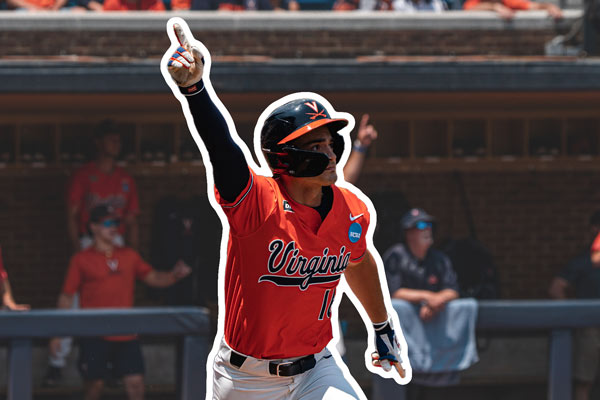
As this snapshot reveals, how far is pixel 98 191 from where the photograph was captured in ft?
27.4

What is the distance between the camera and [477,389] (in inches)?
261

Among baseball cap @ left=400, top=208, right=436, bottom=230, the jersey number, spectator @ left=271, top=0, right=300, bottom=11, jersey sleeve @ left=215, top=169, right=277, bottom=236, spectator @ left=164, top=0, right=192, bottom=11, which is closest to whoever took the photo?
jersey sleeve @ left=215, top=169, right=277, bottom=236

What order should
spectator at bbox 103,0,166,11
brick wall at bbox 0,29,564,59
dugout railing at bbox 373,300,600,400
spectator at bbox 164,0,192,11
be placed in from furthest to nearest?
spectator at bbox 164,0,192,11, spectator at bbox 103,0,166,11, brick wall at bbox 0,29,564,59, dugout railing at bbox 373,300,600,400

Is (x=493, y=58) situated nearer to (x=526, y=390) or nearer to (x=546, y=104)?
(x=546, y=104)

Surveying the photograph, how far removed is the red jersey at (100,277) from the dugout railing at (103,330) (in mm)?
992

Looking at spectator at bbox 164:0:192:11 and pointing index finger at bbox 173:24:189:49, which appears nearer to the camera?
pointing index finger at bbox 173:24:189:49

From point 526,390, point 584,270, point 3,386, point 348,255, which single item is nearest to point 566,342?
point 526,390

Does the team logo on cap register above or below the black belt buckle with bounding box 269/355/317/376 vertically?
above

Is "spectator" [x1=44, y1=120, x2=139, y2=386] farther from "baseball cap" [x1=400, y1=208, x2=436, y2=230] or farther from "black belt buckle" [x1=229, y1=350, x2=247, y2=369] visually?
"black belt buckle" [x1=229, y1=350, x2=247, y2=369]

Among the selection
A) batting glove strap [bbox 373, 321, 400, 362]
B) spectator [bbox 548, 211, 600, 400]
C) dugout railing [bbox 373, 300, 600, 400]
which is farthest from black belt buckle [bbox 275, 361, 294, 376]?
spectator [bbox 548, 211, 600, 400]

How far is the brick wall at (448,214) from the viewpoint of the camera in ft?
30.0

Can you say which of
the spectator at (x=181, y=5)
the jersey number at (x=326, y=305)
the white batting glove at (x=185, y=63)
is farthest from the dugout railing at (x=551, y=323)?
the spectator at (x=181, y=5)

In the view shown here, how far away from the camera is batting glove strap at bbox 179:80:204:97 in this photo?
11.3 ft

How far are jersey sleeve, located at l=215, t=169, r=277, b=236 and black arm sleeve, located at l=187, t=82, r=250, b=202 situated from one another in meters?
0.04
